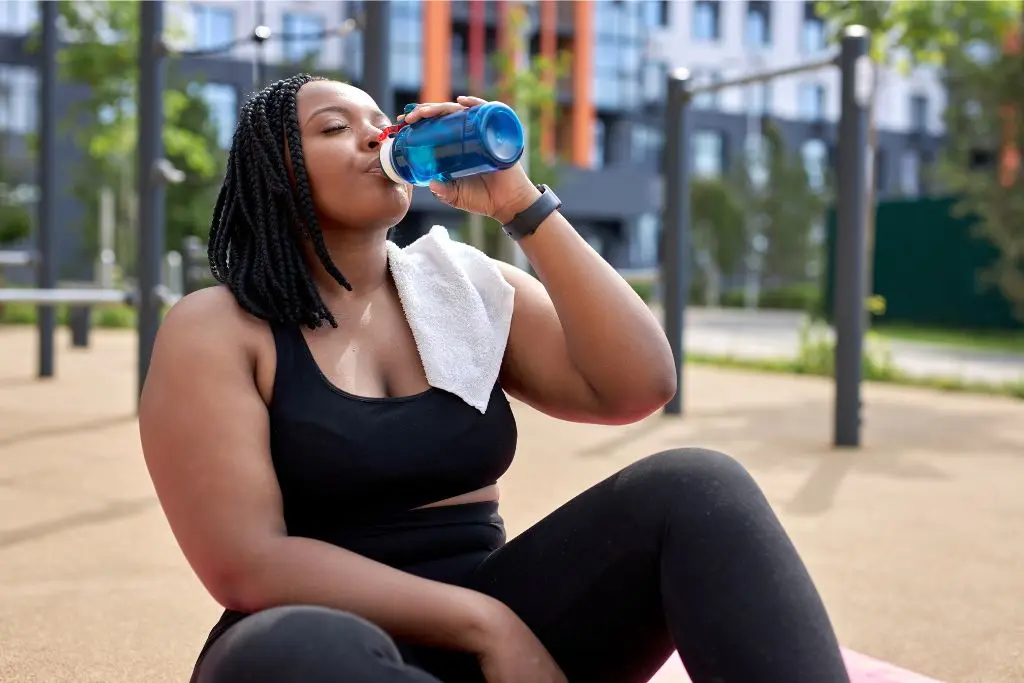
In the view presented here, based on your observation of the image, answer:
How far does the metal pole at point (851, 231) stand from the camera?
580 centimetres

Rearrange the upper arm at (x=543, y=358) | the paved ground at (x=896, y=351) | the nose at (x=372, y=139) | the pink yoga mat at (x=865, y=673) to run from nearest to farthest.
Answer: the nose at (x=372, y=139)
the upper arm at (x=543, y=358)
the pink yoga mat at (x=865, y=673)
the paved ground at (x=896, y=351)

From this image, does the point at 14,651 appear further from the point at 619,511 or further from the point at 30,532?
the point at 619,511

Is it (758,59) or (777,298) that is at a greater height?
(758,59)

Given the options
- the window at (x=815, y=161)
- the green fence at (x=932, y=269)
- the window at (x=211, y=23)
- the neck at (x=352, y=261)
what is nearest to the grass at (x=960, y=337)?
the green fence at (x=932, y=269)

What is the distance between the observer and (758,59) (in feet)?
118

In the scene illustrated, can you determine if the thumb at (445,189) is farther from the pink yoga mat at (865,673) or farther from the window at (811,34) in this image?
the window at (811,34)

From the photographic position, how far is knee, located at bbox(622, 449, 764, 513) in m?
1.56

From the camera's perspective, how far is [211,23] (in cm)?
2877

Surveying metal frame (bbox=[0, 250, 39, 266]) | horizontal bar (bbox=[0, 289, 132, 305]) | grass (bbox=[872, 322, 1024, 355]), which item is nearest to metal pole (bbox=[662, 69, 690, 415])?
horizontal bar (bbox=[0, 289, 132, 305])

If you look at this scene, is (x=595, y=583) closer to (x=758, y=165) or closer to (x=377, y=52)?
(x=377, y=52)

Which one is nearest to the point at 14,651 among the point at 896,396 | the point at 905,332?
the point at 896,396

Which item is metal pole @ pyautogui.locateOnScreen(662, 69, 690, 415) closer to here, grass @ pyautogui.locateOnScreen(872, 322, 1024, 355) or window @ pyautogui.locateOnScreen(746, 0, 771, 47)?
grass @ pyautogui.locateOnScreen(872, 322, 1024, 355)

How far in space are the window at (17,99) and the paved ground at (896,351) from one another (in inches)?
687

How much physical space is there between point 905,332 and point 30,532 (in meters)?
15.0
